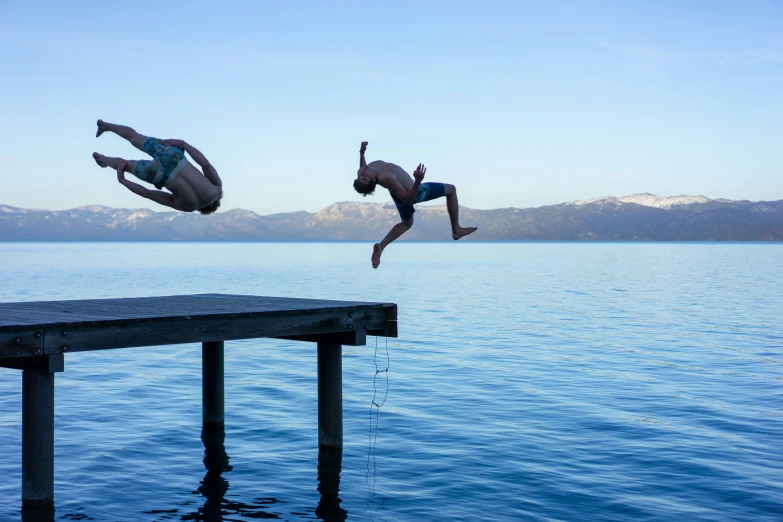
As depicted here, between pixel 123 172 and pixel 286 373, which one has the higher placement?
pixel 123 172

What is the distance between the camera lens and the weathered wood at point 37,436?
41.6 feet

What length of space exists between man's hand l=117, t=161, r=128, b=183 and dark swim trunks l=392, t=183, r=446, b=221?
4.23 m

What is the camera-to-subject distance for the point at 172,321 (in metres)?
13.3

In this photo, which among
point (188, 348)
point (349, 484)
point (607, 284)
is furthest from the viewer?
point (607, 284)

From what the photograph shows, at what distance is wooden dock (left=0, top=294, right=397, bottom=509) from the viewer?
12.0m

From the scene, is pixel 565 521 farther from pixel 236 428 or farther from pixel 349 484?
pixel 236 428

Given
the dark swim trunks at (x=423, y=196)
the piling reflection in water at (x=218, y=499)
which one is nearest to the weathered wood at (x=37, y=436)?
the piling reflection in water at (x=218, y=499)

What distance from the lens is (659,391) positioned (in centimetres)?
2512

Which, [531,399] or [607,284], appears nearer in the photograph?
[531,399]

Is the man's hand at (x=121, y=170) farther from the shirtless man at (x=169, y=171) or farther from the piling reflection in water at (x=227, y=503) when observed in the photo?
the piling reflection in water at (x=227, y=503)

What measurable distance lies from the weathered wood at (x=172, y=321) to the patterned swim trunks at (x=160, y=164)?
83.2 inches

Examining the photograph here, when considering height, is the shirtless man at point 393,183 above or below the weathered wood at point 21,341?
above

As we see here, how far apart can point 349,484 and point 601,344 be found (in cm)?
2334

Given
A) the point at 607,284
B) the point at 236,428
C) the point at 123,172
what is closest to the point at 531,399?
the point at 236,428
